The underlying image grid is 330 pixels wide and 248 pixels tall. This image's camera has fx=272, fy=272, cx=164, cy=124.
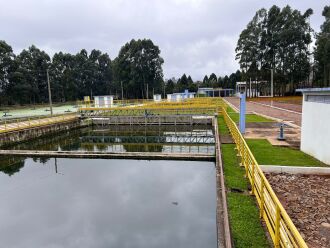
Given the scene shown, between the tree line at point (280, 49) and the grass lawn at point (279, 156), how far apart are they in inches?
1505

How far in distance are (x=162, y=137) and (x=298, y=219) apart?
17.8 meters

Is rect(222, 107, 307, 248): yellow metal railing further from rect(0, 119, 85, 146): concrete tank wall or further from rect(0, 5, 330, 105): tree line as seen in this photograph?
rect(0, 5, 330, 105): tree line

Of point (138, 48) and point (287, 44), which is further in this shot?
point (138, 48)

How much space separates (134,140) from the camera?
22.2 meters

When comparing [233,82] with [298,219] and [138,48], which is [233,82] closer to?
[138,48]

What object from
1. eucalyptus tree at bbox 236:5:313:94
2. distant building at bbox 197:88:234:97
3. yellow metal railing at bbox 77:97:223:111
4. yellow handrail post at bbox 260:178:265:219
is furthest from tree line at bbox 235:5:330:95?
yellow handrail post at bbox 260:178:265:219

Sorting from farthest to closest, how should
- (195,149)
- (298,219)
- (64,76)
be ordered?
1. (64,76)
2. (195,149)
3. (298,219)

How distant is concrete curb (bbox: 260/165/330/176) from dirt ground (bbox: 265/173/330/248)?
23 cm

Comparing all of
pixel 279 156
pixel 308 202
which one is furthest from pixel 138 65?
pixel 308 202

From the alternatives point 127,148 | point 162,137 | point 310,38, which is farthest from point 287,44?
point 127,148

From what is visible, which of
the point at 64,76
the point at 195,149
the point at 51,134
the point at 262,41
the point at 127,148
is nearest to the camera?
the point at 195,149

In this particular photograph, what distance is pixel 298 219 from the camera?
5.25 m

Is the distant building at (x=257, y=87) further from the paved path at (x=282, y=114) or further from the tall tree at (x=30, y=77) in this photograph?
the tall tree at (x=30, y=77)

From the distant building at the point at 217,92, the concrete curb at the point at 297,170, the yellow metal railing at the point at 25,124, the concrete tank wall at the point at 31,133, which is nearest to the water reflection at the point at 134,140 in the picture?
the concrete tank wall at the point at 31,133
